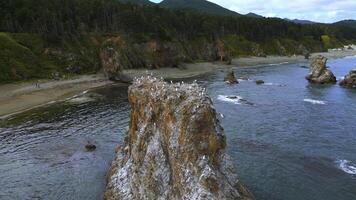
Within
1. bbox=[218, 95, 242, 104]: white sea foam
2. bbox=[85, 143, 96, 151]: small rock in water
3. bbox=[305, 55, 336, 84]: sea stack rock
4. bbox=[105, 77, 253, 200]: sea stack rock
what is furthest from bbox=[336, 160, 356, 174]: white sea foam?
bbox=[305, 55, 336, 84]: sea stack rock

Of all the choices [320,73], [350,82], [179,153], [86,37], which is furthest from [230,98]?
[86,37]

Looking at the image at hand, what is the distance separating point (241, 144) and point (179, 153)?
29.1 metres

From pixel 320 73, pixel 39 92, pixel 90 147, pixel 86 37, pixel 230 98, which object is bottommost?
Result: pixel 90 147

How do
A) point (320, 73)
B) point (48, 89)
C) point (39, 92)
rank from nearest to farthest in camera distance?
point (39, 92), point (48, 89), point (320, 73)

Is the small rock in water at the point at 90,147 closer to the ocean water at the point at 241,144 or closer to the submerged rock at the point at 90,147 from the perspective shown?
the submerged rock at the point at 90,147

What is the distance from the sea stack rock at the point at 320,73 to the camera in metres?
122

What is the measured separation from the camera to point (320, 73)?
12494 centimetres

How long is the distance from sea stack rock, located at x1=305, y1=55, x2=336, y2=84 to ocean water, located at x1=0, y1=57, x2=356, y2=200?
50.3 ft

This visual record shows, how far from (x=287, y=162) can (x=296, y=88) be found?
6576cm

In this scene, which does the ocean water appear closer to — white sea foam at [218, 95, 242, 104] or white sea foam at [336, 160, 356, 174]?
white sea foam at [336, 160, 356, 174]

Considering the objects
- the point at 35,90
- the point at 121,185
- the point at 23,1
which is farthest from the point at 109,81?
the point at 121,185

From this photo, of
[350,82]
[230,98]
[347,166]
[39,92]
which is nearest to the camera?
[347,166]

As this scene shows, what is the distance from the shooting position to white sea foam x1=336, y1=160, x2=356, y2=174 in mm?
50756

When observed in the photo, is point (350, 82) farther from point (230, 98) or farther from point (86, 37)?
point (86, 37)
